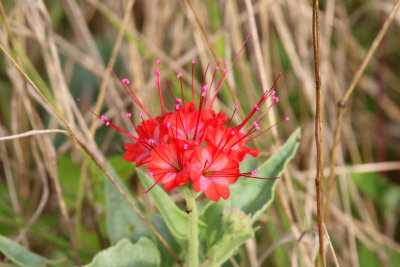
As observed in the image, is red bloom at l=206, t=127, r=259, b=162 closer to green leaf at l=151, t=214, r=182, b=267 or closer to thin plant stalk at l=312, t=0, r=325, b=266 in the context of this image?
thin plant stalk at l=312, t=0, r=325, b=266

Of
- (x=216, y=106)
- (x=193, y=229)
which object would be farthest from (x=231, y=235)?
(x=216, y=106)

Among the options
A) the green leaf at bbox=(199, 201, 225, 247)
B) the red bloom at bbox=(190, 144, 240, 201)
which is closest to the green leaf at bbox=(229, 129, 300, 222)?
the green leaf at bbox=(199, 201, 225, 247)

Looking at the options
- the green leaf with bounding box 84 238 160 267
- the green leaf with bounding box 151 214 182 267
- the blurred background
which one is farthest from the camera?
the blurred background

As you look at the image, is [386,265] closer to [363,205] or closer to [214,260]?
[363,205]

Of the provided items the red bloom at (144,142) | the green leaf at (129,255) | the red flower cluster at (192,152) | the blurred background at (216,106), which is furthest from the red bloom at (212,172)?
the blurred background at (216,106)

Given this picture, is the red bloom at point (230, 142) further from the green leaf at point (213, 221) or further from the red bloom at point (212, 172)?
the green leaf at point (213, 221)

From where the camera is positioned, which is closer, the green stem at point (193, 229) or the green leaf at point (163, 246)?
the green stem at point (193, 229)

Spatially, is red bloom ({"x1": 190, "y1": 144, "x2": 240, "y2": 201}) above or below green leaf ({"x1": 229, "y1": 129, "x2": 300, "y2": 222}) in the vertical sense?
above
